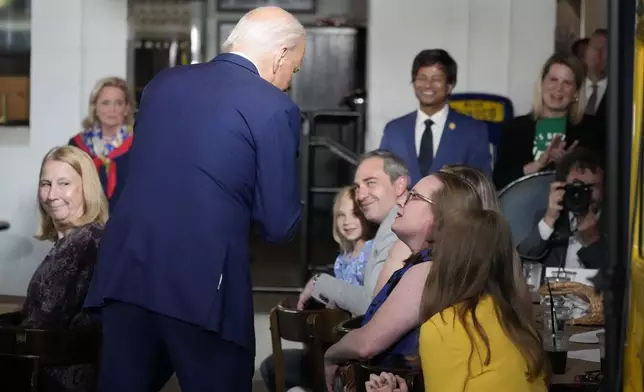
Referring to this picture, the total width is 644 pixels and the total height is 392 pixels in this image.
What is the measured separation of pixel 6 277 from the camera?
20.8ft

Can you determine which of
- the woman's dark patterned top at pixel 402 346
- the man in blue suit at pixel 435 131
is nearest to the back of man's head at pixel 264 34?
the woman's dark patterned top at pixel 402 346

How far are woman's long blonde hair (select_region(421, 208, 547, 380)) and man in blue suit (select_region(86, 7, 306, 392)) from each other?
37 centimetres

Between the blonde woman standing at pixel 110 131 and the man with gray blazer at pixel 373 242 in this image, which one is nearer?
the man with gray blazer at pixel 373 242

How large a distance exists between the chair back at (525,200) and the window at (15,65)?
374 cm

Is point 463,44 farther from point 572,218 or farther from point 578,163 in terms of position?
point 572,218

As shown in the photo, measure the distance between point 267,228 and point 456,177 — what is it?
443 mm

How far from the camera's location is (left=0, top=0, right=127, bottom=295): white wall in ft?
20.7

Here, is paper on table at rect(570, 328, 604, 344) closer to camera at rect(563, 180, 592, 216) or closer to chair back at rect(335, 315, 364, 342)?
chair back at rect(335, 315, 364, 342)

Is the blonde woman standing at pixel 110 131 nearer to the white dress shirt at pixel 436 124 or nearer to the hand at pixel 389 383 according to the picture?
the white dress shirt at pixel 436 124

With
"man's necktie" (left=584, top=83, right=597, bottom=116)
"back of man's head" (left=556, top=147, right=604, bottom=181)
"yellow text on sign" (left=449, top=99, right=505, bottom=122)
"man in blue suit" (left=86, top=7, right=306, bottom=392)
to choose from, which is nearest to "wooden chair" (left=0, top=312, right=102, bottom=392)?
"man in blue suit" (left=86, top=7, right=306, bottom=392)

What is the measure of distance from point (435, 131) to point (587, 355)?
1.97 meters

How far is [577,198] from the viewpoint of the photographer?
12.1 ft

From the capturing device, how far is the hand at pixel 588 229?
12.2 ft

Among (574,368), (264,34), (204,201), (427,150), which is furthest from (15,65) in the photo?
(574,368)
